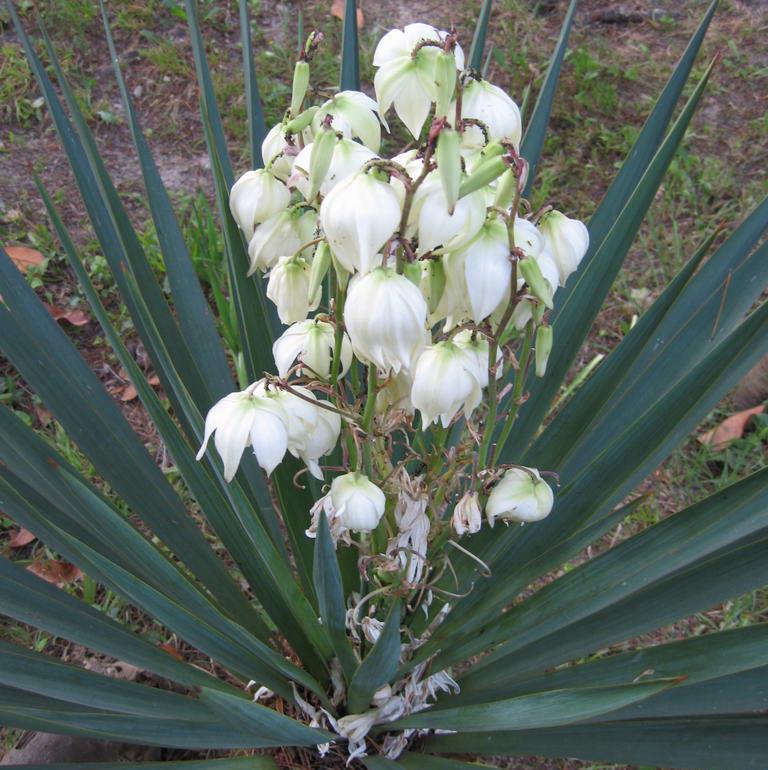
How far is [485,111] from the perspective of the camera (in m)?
0.69

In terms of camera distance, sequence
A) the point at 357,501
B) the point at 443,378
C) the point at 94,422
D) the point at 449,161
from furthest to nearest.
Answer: the point at 94,422, the point at 357,501, the point at 443,378, the point at 449,161

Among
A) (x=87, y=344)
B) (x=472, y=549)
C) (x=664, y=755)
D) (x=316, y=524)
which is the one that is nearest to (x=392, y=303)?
(x=316, y=524)

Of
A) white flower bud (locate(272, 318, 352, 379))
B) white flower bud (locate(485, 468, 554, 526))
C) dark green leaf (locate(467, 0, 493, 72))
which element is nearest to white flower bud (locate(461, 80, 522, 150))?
white flower bud (locate(272, 318, 352, 379))

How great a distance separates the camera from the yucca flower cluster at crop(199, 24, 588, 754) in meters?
0.61

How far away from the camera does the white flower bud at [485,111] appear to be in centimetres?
69

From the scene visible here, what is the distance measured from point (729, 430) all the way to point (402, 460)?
1.12 metres

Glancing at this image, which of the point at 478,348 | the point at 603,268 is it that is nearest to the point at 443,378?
the point at 478,348

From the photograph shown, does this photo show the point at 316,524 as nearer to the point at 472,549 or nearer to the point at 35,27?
the point at 472,549

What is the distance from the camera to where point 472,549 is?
981 mm

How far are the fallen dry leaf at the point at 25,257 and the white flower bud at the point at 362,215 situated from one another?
1.60 m

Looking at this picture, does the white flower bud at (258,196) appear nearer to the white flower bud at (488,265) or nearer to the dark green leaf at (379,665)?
the white flower bud at (488,265)

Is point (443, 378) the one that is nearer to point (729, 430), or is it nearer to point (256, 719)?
point (256, 719)

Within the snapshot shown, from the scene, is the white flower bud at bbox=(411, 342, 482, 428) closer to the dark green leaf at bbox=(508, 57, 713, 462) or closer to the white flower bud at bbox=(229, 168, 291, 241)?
the white flower bud at bbox=(229, 168, 291, 241)

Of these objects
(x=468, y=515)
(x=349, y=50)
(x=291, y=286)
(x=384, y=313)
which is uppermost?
(x=349, y=50)
